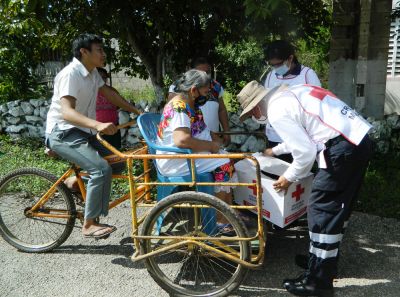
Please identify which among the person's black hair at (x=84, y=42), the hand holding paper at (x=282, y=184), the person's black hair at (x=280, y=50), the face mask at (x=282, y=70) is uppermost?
the person's black hair at (x=84, y=42)

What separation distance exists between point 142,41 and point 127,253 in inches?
144

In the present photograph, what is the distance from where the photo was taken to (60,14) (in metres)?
5.57

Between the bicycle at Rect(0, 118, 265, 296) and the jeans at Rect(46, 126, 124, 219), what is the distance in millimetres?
190

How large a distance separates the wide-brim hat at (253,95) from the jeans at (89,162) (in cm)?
121

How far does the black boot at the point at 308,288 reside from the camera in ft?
9.56

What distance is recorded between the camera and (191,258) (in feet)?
10.6

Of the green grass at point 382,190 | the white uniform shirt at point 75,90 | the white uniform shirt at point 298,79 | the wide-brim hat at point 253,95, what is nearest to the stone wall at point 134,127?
the green grass at point 382,190

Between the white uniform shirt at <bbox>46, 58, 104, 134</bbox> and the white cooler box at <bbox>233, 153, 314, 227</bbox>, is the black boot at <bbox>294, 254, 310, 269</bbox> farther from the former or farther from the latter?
the white uniform shirt at <bbox>46, 58, 104, 134</bbox>

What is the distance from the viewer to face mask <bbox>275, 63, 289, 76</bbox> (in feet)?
12.1

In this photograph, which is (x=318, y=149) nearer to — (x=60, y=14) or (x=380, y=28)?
(x=60, y=14)

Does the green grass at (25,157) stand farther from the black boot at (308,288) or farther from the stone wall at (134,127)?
the black boot at (308,288)

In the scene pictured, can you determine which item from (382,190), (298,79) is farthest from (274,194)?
(382,190)

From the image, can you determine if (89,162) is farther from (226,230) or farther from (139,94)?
(139,94)

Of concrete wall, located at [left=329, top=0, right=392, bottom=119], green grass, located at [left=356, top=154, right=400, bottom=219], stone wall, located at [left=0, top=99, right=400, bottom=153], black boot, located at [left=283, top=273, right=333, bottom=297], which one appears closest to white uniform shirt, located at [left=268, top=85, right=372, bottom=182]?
black boot, located at [left=283, top=273, right=333, bottom=297]
